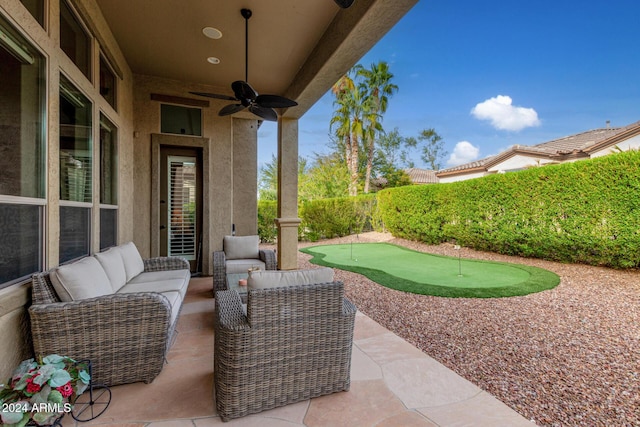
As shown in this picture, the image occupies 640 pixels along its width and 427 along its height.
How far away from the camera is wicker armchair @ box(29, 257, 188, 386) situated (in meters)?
1.78

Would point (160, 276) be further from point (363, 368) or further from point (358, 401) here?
point (358, 401)

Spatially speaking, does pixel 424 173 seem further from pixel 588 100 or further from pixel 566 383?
pixel 566 383

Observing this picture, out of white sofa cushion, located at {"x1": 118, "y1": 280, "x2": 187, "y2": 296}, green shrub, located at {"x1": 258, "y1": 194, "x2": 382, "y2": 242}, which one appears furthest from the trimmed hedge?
white sofa cushion, located at {"x1": 118, "y1": 280, "x2": 187, "y2": 296}

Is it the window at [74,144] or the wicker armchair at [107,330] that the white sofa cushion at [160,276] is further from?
the wicker armchair at [107,330]

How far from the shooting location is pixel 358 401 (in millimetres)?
1786

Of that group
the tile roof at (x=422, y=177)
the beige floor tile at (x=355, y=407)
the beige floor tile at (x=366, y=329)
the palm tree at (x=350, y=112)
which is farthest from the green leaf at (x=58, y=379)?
the tile roof at (x=422, y=177)

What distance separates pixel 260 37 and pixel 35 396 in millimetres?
3901

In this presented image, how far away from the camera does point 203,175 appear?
5.25 metres

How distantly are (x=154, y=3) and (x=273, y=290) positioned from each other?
345 cm

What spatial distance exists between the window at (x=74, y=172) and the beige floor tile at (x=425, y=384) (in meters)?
3.00

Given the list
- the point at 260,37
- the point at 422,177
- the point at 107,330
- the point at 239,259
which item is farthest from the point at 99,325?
the point at 422,177

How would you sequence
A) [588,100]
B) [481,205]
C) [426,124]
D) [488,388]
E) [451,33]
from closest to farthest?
1. [488,388]
2. [481,205]
3. [451,33]
4. [588,100]
5. [426,124]

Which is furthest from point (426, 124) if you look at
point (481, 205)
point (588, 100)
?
point (481, 205)

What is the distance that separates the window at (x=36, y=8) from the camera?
194cm
